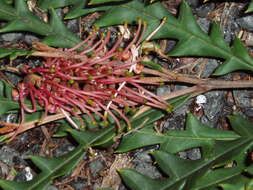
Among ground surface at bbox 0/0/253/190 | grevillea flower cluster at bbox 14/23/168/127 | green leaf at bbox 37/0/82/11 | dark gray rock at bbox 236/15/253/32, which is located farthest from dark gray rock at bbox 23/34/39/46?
dark gray rock at bbox 236/15/253/32

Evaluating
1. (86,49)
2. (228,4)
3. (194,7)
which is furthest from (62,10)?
(228,4)

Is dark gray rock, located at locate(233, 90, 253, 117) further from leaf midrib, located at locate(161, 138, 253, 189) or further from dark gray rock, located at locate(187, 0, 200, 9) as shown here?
dark gray rock, located at locate(187, 0, 200, 9)

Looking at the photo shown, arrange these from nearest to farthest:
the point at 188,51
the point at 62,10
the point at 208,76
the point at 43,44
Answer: the point at 43,44
the point at 188,51
the point at 208,76
the point at 62,10

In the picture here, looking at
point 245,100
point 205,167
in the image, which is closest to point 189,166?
point 205,167

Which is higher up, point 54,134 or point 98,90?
point 98,90

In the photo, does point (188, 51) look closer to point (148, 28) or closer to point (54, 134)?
point (148, 28)

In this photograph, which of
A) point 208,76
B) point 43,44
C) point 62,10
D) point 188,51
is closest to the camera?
point 43,44

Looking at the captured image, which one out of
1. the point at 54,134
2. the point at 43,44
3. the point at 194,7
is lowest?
the point at 54,134
